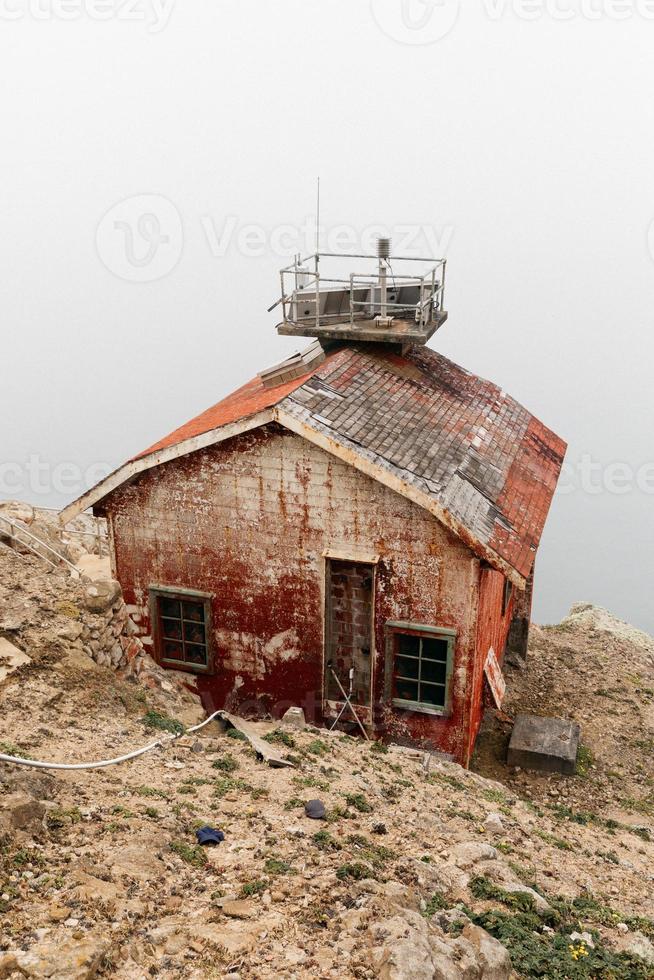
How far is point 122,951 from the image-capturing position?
718 cm

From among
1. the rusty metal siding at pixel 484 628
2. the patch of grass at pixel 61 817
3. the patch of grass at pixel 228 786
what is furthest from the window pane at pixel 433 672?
the patch of grass at pixel 61 817

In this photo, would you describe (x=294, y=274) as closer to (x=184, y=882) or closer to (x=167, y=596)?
(x=167, y=596)

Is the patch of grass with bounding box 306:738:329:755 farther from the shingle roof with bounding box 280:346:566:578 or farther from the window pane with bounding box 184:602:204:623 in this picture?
the window pane with bounding box 184:602:204:623

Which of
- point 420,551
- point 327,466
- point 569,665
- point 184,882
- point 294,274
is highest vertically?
point 294,274

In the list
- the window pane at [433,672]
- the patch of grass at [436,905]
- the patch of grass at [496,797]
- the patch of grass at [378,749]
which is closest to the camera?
the patch of grass at [436,905]

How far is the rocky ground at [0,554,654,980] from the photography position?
24.3 feet

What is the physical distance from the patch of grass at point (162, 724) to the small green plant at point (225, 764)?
94 centimetres

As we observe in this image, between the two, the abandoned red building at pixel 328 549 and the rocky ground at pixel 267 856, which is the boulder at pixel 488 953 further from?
the abandoned red building at pixel 328 549

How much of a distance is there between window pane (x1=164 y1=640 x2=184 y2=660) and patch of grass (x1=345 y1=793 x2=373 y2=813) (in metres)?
6.21

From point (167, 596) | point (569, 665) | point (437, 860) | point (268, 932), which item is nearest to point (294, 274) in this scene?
point (167, 596)

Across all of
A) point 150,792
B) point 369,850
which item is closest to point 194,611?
point 150,792

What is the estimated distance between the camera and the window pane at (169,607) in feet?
53.3

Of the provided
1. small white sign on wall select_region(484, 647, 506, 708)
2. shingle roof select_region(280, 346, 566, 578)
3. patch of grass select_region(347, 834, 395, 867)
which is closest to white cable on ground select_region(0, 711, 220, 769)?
patch of grass select_region(347, 834, 395, 867)

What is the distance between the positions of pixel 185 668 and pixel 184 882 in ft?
26.3
